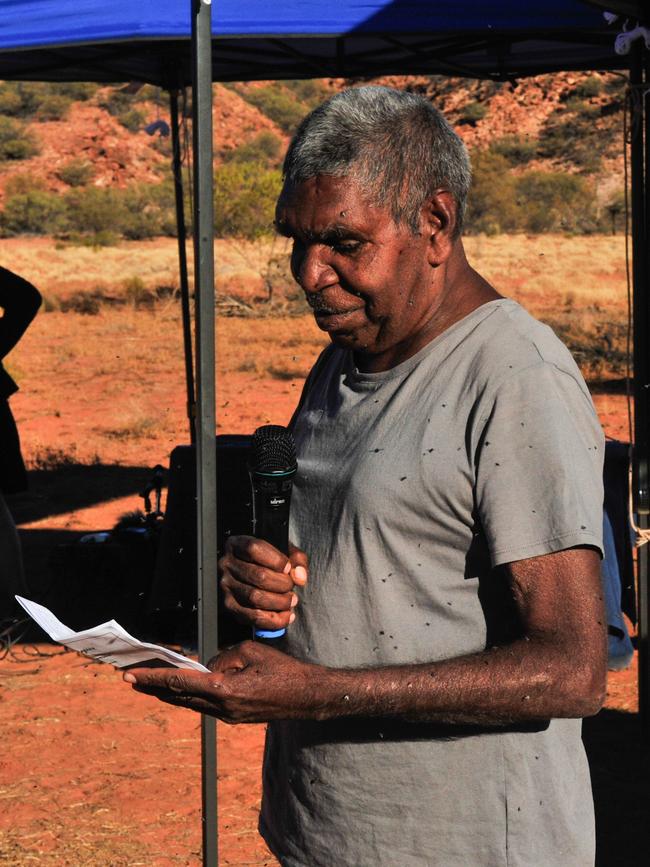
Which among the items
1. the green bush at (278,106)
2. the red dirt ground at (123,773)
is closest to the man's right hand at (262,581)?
the red dirt ground at (123,773)

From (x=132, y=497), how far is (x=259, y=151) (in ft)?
104

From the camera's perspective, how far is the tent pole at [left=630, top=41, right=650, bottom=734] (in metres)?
4.49

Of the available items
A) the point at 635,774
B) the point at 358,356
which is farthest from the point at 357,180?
the point at 635,774

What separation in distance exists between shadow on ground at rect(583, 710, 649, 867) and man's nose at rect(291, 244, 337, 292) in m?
2.71

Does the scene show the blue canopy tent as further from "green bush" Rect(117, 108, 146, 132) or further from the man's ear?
Answer: "green bush" Rect(117, 108, 146, 132)

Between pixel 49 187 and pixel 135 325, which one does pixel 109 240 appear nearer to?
pixel 49 187

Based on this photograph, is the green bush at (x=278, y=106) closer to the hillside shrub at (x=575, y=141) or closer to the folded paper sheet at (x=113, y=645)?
the hillside shrub at (x=575, y=141)

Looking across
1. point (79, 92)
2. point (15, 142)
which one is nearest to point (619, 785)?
point (15, 142)

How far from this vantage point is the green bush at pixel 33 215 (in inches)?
1246

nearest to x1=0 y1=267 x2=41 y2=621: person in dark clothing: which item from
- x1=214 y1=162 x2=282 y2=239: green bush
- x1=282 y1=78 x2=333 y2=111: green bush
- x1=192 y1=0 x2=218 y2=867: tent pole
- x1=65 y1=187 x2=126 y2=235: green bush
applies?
x1=192 y1=0 x2=218 y2=867: tent pole

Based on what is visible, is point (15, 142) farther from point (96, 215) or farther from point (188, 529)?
point (188, 529)

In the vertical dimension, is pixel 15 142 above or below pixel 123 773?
above

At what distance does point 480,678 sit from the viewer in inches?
52.8

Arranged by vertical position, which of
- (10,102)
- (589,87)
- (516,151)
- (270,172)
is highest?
(10,102)
